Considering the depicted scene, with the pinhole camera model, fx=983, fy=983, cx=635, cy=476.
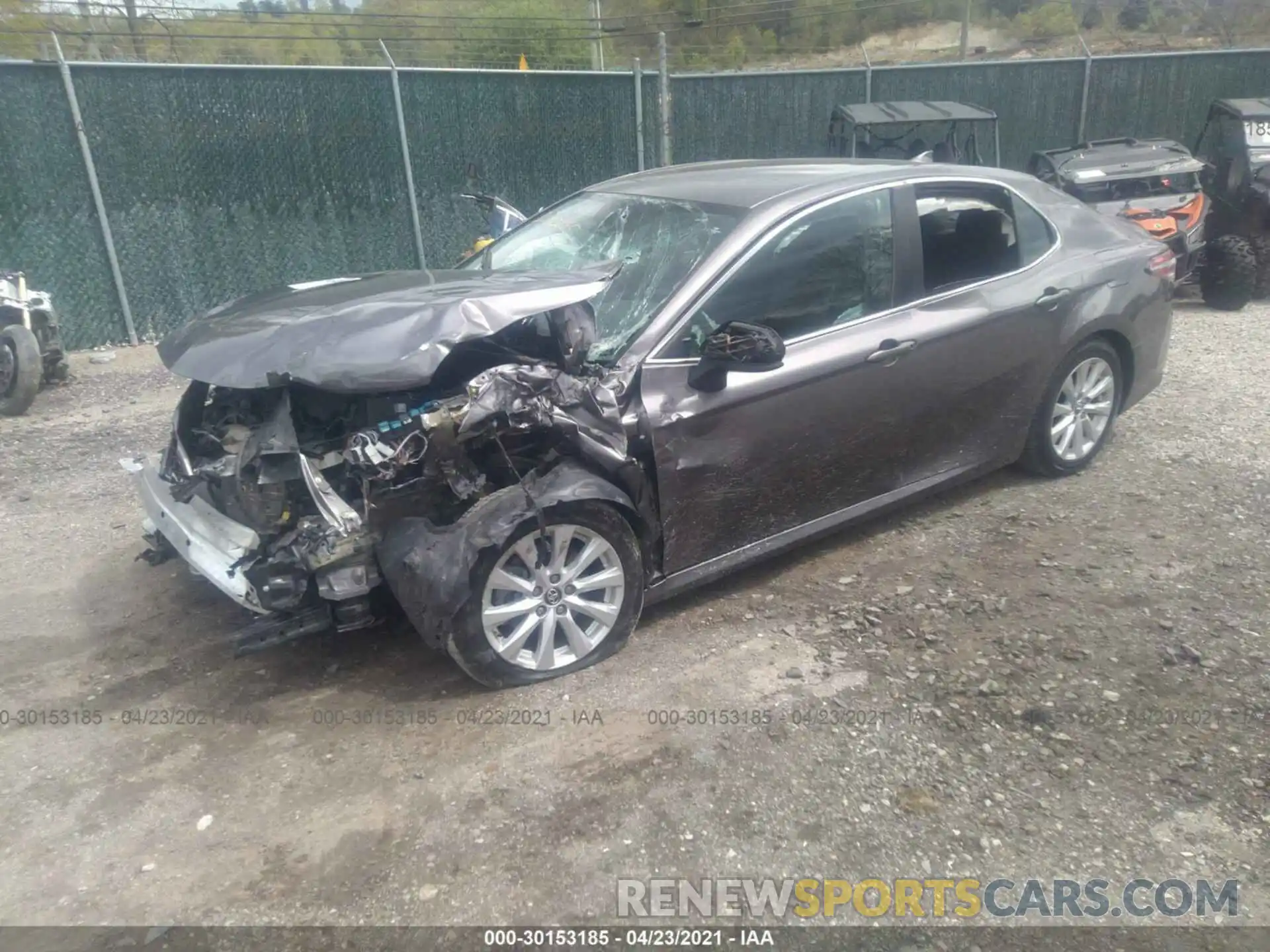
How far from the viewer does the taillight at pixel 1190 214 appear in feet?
30.7

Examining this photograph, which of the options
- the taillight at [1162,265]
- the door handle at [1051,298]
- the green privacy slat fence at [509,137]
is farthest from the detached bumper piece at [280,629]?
the green privacy slat fence at [509,137]

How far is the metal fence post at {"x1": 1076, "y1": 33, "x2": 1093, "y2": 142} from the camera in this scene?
1348cm

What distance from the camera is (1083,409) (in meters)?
5.18

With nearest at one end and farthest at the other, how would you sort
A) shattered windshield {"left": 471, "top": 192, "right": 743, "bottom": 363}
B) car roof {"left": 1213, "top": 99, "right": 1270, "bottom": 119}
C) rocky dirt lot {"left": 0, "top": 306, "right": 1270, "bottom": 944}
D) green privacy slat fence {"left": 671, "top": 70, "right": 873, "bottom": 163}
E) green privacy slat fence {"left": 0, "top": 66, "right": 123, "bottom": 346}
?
rocky dirt lot {"left": 0, "top": 306, "right": 1270, "bottom": 944}
shattered windshield {"left": 471, "top": 192, "right": 743, "bottom": 363}
green privacy slat fence {"left": 0, "top": 66, "right": 123, "bottom": 346}
car roof {"left": 1213, "top": 99, "right": 1270, "bottom": 119}
green privacy slat fence {"left": 671, "top": 70, "right": 873, "bottom": 163}

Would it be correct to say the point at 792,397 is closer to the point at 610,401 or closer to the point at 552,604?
the point at 610,401

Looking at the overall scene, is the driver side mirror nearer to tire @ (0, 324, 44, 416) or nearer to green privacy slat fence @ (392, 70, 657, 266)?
tire @ (0, 324, 44, 416)

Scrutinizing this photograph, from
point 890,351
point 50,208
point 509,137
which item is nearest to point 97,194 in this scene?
point 50,208

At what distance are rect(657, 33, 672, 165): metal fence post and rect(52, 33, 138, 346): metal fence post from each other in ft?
19.7

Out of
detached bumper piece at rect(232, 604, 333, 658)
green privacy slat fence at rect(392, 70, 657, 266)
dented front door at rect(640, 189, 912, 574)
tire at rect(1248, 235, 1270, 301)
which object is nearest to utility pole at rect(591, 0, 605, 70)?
green privacy slat fence at rect(392, 70, 657, 266)

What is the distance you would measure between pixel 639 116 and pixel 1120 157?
5.19 meters

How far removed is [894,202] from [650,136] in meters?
7.94

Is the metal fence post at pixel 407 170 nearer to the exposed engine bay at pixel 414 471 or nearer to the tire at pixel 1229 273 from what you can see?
the exposed engine bay at pixel 414 471

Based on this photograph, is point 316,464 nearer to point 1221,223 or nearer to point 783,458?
point 783,458

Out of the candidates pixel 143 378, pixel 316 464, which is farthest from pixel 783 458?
pixel 143 378
